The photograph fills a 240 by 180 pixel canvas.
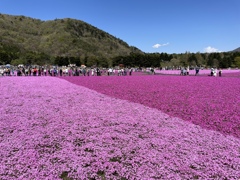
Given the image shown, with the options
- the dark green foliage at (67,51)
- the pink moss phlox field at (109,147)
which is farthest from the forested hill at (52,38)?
the pink moss phlox field at (109,147)

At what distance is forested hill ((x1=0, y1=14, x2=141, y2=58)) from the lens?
14525cm

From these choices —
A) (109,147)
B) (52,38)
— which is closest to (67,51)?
(52,38)

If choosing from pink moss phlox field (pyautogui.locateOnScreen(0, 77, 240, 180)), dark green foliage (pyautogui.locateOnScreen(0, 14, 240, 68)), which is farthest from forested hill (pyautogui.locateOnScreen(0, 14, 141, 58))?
pink moss phlox field (pyautogui.locateOnScreen(0, 77, 240, 180))

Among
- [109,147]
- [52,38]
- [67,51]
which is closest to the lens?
[109,147]

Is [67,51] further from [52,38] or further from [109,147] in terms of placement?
[109,147]

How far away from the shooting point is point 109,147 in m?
7.04

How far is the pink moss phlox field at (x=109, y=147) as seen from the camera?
5676 mm

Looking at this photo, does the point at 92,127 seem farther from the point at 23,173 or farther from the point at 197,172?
the point at 197,172

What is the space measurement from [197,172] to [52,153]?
160 inches

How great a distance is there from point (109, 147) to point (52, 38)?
16699 cm

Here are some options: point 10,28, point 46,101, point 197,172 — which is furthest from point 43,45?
point 197,172

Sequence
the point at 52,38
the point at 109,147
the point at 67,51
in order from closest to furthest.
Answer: the point at 109,147
the point at 67,51
the point at 52,38

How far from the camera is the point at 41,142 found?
7148 millimetres

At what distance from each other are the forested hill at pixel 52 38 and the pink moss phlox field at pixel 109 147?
430 ft
